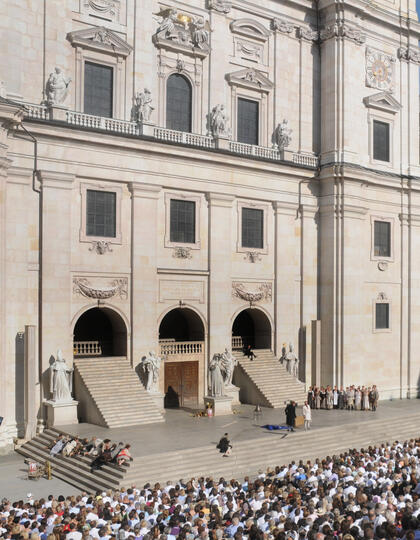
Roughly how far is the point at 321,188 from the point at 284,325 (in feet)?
26.9

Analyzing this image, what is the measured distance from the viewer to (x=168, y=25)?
31.5 m

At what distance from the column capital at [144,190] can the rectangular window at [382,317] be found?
15450mm

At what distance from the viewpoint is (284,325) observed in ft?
115

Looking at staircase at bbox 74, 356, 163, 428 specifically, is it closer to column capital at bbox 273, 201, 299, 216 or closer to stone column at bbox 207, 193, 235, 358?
stone column at bbox 207, 193, 235, 358

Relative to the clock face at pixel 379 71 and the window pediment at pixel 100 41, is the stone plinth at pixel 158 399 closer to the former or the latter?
the window pediment at pixel 100 41

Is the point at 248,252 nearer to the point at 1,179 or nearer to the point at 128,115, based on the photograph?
the point at 128,115

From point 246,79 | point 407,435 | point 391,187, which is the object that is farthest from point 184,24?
point 407,435

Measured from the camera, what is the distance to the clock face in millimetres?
37969

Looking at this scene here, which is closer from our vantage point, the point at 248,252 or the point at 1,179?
the point at 1,179

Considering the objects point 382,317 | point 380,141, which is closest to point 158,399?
point 382,317

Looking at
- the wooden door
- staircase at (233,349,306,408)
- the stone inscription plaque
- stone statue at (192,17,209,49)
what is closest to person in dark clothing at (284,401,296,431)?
staircase at (233,349,306,408)

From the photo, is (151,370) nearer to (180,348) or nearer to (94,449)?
(180,348)

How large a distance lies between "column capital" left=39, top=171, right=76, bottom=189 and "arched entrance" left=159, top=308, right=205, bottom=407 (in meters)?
8.61

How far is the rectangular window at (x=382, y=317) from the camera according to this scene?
3784 centimetres
